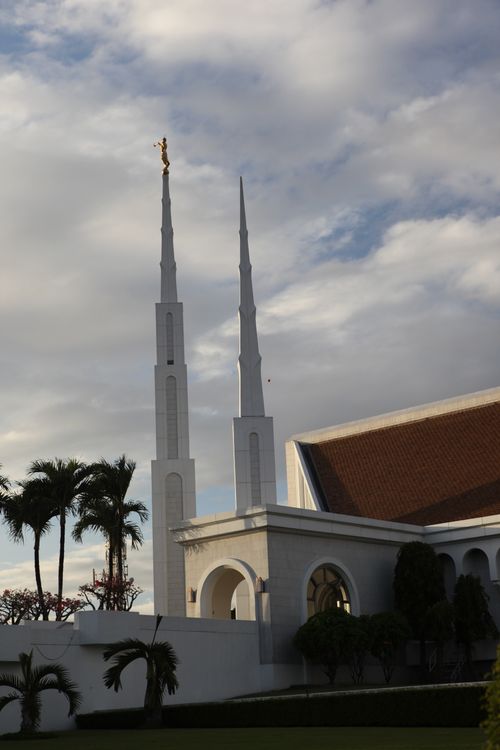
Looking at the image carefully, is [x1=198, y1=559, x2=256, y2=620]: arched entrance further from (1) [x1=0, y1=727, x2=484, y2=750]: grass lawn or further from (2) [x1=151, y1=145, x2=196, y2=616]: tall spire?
(1) [x1=0, y1=727, x2=484, y2=750]: grass lawn

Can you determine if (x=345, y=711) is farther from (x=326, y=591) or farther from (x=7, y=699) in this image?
(x=326, y=591)

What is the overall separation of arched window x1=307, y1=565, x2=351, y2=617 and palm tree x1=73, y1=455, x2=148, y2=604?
474 inches

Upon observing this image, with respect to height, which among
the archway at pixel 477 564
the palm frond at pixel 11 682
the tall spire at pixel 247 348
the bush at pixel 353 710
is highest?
the tall spire at pixel 247 348

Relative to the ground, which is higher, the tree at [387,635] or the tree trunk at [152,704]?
the tree at [387,635]

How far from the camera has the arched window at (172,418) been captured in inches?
1966

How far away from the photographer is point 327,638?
34.0m

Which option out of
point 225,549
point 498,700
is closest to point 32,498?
point 225,549

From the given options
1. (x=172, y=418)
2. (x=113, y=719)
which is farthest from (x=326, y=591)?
(x=172, y=418)

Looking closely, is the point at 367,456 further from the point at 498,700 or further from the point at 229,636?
the point at 498,700

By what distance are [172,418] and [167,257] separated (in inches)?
311

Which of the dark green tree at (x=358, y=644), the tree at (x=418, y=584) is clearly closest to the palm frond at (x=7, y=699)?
the dark green tree at (x=358, y=644)

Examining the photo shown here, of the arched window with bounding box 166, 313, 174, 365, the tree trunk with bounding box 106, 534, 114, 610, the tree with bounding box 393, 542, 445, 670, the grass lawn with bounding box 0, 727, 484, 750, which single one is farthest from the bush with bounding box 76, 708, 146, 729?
the arched window with bounding box 166, 313, 174, 365

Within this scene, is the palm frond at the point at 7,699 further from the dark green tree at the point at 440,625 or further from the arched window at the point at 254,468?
the arched window at the point at 254,468

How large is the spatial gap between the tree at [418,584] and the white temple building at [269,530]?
46.2 inches
